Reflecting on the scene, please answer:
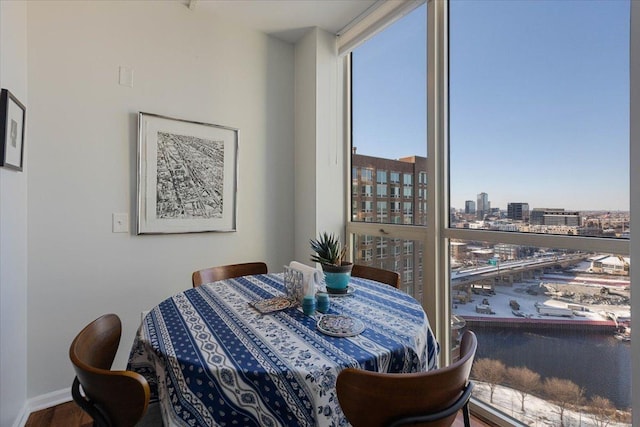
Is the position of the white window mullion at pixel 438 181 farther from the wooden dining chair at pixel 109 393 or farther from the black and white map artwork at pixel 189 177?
the wooden dining chair at pixel 109 393

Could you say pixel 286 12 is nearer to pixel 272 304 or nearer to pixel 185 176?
pixel 185 176

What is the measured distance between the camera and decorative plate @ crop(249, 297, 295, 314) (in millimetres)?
1272

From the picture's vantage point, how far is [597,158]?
1412 mm

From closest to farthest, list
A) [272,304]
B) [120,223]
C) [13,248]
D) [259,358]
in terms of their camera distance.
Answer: [259,358] → [272,304] → [13,248] → [120,223]

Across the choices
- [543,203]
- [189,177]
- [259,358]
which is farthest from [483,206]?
[189,177]

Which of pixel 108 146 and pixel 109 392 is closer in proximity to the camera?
Result: pixel 109 392

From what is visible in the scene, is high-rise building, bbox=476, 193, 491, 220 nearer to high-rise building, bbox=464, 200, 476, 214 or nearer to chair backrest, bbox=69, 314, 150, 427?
high-rise building, bbox=464, 200, 476, 214

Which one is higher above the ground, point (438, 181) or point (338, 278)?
point (438, 181)

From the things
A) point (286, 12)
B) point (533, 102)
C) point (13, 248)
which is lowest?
point (13, 248)

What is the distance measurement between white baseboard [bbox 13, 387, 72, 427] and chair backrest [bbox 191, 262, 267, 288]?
40.7 inches

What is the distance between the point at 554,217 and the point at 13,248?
273cm

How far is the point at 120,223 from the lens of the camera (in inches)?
81.3

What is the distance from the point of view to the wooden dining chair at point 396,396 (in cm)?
75

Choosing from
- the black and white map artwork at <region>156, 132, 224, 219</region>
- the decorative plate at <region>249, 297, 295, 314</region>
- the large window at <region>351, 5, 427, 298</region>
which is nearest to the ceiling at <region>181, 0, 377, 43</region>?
the large window at <region>351, 5, 427, 298</region>
